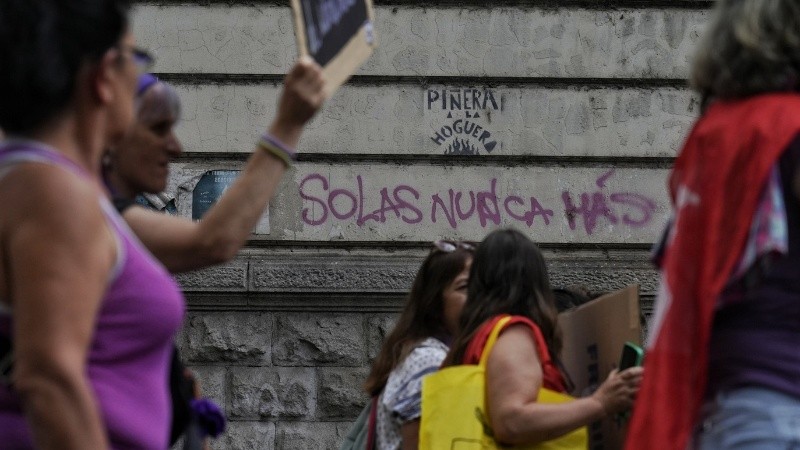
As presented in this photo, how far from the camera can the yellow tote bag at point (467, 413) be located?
4379 millimetres

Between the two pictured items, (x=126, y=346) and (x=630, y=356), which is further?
(x=630, y=356)

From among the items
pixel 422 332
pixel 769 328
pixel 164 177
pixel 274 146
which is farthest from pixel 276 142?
pixel 422 332

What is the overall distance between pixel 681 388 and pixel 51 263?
1.18m

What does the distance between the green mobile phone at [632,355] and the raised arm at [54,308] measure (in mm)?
2165

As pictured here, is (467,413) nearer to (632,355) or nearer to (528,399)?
(528,399)

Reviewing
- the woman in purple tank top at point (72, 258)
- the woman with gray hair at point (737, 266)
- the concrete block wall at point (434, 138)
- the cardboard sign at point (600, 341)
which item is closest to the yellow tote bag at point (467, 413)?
the cardboard sign at point (600, 341)

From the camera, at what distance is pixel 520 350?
14.3 feet

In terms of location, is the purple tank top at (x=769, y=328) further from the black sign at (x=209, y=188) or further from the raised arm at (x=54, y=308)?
the black sign at (x=209, y=188)

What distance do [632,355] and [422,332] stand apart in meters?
1.21

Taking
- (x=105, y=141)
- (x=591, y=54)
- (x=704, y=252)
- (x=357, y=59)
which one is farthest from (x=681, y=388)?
(x=591, y=54)

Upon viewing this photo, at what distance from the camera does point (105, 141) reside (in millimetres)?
2486

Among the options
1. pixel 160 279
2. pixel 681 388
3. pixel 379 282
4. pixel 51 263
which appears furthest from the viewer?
pixel 379 282

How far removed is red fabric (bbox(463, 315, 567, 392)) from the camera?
4.41 metres

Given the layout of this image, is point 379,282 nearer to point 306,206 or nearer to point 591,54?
point 306,206
